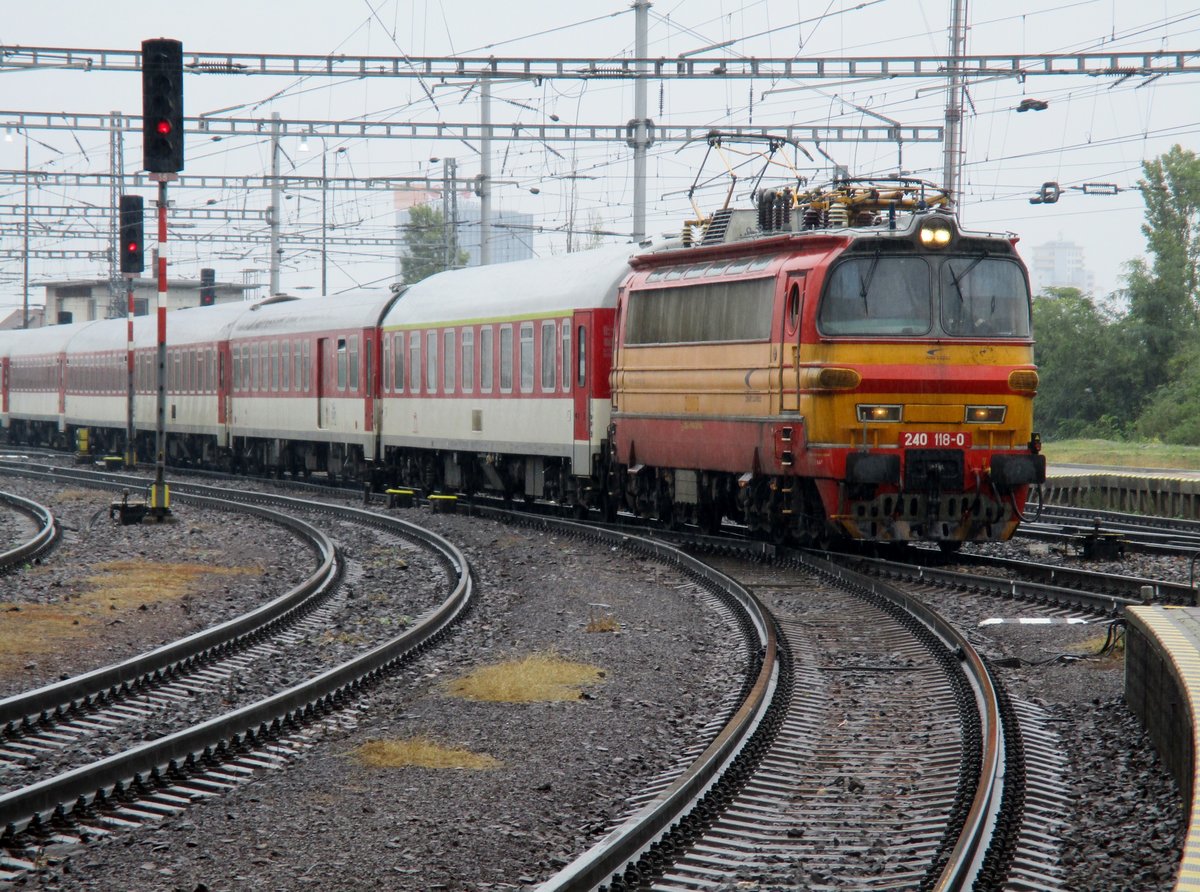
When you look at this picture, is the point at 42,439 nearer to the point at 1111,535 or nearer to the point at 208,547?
the point at 208,547

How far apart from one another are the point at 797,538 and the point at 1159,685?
969 cm

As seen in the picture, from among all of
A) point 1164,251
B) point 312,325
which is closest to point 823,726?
point 312,325

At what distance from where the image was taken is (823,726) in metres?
9.27

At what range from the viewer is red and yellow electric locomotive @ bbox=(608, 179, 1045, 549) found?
639 inches

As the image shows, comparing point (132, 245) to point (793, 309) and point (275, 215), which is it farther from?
point (793, 309)

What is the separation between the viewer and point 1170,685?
8078mm

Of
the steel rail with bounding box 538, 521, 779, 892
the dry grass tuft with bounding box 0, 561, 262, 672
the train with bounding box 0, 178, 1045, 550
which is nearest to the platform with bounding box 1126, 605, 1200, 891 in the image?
the steel rail with bounding box 538, 521, 779, 892

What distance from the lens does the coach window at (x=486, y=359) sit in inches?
995

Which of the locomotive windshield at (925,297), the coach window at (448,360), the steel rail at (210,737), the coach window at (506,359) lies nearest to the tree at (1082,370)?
the coach window at (448,360)

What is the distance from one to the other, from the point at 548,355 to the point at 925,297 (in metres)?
7.73

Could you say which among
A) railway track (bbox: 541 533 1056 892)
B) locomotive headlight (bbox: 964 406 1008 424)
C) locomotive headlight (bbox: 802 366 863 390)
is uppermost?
locomotive headlight (bbox: 802 366 863 390)

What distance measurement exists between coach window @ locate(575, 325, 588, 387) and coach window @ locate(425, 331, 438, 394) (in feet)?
18.8

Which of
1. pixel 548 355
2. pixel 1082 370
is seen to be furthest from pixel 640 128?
pixel 1082 370

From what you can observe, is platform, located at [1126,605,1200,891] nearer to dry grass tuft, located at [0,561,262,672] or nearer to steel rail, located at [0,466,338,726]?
steel rail, located at [0,466,338,726]
